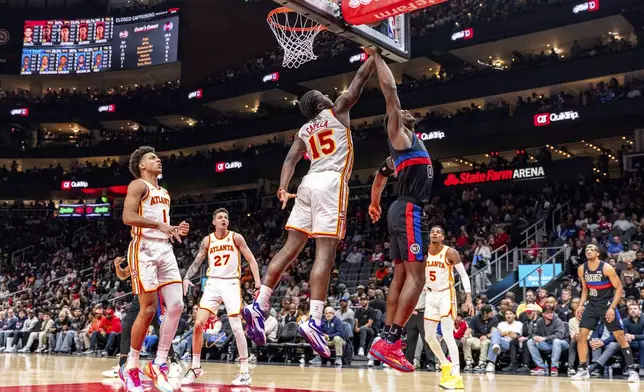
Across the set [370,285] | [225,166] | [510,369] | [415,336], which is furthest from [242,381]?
[225,166]

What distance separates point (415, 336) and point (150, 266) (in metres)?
7.59

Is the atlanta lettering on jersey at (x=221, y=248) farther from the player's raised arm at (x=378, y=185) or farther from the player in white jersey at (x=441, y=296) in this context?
the player's raised arm at (x=378, y=185)

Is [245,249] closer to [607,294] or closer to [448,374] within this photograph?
[448,374]

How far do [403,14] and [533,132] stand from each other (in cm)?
1837

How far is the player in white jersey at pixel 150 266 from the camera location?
7281 mm

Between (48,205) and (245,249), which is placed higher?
(48,205)

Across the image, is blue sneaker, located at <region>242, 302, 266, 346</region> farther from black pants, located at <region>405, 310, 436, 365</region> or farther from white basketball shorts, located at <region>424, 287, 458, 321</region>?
black pants, located at <region>405, 310, 436, 365</region>

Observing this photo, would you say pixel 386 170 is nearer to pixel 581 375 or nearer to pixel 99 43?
pixel 581 375

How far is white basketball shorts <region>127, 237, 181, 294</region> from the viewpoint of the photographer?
7.39 m

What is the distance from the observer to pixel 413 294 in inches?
252

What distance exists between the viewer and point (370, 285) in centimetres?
1688

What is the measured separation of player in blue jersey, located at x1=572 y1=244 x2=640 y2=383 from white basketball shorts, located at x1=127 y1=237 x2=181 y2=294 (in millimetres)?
6798

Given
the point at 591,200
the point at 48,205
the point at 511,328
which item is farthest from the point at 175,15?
the point at 511,328

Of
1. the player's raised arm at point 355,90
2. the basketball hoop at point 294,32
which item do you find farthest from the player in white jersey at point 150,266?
the basketball hoop at point 294,32
